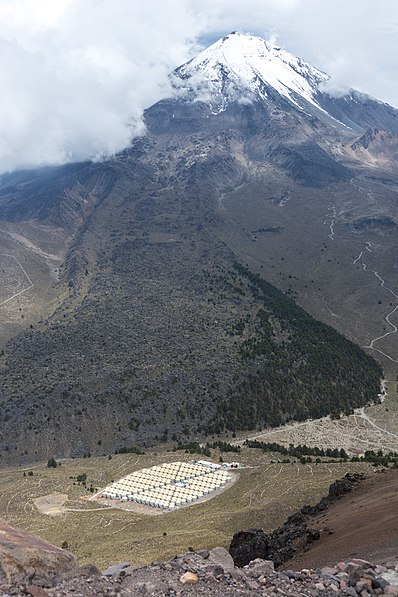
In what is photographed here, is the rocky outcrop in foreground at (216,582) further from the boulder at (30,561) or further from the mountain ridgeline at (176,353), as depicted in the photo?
the mountain ridgeline at (176,353)

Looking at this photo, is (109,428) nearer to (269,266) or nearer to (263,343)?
(263,343)

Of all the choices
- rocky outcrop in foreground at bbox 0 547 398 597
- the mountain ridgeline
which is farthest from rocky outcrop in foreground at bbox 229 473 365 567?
the mountain ridgeline

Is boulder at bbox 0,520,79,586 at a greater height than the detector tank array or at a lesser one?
greater

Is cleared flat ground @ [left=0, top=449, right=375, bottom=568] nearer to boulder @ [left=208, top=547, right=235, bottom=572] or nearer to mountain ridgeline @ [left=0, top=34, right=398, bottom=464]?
boulder @ [left=208, top=547, right=235, bottom=572]

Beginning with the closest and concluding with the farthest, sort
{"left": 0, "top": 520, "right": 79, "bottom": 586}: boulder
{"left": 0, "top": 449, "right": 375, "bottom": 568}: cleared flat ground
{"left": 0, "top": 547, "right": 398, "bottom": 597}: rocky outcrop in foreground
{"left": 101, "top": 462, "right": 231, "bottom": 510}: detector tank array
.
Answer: {"left": 0, "top": 547, "right": 398, "bottom": 597}: rocky outcrop in foreground
{"left": 0, "top": 520, "right": 79, "bottom": 586}: boulder
{"left": 0, "top": 449, "right": 375, "bottom": 568}: cleared flat ground
{"left": 101, "top": 462, "right": 231, "bottom": 510}: detector tank array

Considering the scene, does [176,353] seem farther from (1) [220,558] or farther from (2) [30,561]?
(2) [30,561]

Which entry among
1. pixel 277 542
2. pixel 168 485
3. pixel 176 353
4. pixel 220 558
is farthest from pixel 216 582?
pixel 176 353
